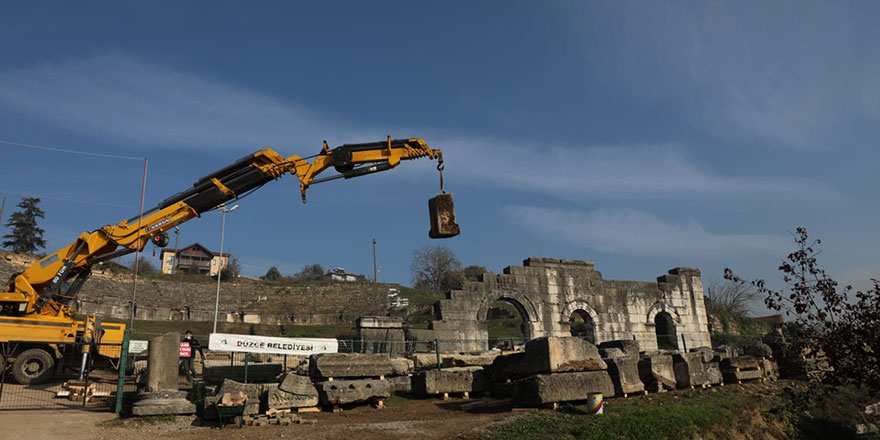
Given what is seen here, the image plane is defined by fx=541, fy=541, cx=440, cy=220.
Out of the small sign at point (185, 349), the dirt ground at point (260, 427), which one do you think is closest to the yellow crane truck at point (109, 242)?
the small sign at point (185, 349)

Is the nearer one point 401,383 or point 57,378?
point 401,383

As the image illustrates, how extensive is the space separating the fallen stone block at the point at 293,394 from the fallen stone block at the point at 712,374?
9924 mm

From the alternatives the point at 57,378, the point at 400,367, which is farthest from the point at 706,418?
the point at 57,378

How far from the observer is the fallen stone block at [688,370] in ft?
44.0

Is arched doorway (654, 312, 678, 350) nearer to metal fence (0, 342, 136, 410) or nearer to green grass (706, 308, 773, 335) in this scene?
green grass (706, 308, 773, 335)

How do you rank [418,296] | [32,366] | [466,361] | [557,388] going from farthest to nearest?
[418,296], [466,361], [32,366], [557,388]

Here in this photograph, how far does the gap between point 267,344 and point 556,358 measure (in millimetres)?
7222

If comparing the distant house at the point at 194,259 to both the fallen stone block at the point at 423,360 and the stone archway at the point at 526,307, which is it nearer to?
the stone archway at the point at 526,307

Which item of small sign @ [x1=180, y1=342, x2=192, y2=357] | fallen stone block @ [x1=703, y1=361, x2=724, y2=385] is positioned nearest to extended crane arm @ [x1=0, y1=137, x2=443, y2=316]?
small sign @ [x1=180, y1=342, x2=192, y2=357]

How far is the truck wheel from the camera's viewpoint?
47.5 feet

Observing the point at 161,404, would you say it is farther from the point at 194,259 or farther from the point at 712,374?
the point at 194,259

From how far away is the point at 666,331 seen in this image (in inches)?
959

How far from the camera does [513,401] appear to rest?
10.9 m

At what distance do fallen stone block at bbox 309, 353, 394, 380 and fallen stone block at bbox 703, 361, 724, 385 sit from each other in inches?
326
